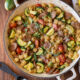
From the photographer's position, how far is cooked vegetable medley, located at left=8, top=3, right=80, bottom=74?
2.14 metres

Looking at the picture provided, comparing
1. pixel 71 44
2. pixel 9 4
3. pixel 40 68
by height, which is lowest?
pixel 40 68

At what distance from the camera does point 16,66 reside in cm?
206

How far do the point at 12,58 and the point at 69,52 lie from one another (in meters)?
0.63

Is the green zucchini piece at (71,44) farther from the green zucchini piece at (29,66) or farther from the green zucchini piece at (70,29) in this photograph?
the green zucchini piece at (29,66)

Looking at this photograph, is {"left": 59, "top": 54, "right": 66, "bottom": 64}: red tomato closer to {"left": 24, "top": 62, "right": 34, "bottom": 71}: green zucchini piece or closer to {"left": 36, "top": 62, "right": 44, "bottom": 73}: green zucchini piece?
{"left": 36, "top": 62, "right": 44, "bottom": 73}: green zucchini piece

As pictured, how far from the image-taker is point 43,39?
2.20 metres

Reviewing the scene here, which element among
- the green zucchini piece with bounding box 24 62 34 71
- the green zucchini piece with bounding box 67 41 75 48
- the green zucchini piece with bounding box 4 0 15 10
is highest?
the green zucchini piece with bounding box 4 0 15 10

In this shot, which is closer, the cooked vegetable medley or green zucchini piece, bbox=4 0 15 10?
the cooked vegetable medley

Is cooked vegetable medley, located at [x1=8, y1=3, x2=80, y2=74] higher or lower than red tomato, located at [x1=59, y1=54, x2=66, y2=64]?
higher

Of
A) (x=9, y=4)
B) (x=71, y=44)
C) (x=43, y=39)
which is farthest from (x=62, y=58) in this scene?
(x=9, y=4)

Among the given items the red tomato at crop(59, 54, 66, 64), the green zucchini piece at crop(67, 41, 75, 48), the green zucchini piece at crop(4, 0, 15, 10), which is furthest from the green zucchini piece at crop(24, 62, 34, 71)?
the green zucchini piece at crop(4, 0, 15, 10)

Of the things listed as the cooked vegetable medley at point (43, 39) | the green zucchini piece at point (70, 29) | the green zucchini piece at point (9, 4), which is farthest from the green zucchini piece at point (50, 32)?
the green zucchini piece at point (9, 4)

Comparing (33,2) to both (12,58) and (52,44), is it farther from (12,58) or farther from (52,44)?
(12,58)

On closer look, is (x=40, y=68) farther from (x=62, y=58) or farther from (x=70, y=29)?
(x=70, y=29)
